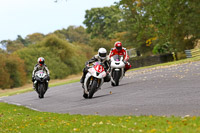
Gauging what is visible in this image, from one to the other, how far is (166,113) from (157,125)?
1.95m

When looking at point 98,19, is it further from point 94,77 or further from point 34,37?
point 94,77

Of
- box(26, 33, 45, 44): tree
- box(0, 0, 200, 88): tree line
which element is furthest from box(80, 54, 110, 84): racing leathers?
box(26, 33, 45, 44): tree

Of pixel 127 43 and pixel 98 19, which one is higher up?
pixel 98 19

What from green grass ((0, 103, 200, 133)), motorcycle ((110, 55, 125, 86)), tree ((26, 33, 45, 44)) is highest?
tree ((26, 33, 45, 44))

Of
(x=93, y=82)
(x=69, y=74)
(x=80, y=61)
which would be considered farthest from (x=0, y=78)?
(x=93, y=82)

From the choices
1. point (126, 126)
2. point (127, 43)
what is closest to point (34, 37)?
point (127, 43)

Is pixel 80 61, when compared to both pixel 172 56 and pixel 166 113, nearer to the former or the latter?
pixel 172 56

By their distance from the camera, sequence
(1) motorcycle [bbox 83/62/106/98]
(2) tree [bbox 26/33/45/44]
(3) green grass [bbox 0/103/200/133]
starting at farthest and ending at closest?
(2) tree [bbox 26/33/45/44] → (1) motorcycle [bbox 83/62/106/98] → (3) green grass [bbox 0/103/200/133]

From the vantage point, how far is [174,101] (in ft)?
38.4

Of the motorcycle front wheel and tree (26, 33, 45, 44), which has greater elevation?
tree (26, 33, 45, 44)

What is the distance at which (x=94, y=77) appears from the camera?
1742 centimetres

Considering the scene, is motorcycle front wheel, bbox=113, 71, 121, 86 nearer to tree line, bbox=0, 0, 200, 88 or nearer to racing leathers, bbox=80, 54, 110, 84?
racing leathers, bbox=80, 54, 110, 84

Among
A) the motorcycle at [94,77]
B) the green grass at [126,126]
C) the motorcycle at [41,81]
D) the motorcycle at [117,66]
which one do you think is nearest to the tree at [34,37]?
the motorcycle at [41,81]

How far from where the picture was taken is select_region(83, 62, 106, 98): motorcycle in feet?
56.8
